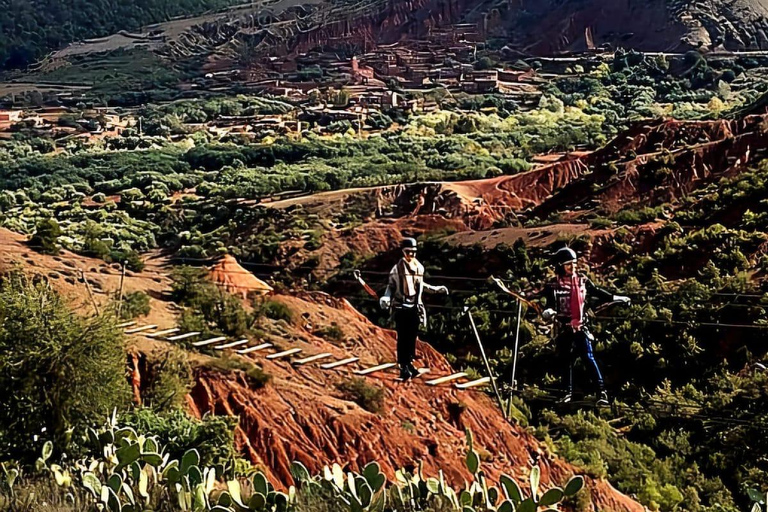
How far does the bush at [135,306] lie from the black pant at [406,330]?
5.80m

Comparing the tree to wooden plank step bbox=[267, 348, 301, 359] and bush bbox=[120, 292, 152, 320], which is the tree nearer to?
bush bbox=[120, 292, 152, 320]

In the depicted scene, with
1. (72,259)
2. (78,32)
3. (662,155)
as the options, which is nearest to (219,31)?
(78,32)

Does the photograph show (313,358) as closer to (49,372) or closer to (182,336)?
(182,336)

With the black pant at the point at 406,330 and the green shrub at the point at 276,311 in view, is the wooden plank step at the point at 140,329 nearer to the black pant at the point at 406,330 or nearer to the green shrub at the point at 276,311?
the green shrub at the point at 276,311

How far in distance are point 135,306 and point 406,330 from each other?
6.83 metres

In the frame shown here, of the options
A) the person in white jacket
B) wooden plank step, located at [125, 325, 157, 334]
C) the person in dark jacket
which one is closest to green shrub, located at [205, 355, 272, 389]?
wooden plank step, located at [125, 325, 157, 334]

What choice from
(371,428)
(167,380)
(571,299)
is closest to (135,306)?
(167,380)

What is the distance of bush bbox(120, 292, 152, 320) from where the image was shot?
570 inches

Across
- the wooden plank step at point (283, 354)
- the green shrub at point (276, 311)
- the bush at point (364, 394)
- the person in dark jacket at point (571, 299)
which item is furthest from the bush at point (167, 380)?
the person in dark jacket at point (571, 299)

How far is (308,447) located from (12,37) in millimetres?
88755

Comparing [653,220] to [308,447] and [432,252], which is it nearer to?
[432,252]

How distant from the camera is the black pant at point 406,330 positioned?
9.09m

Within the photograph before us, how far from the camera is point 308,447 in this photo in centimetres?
1255

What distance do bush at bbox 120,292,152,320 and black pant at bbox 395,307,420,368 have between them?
5.80m
